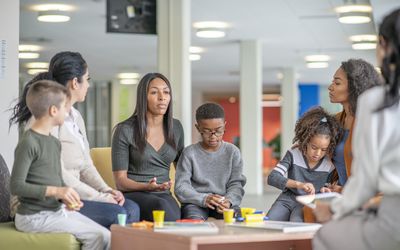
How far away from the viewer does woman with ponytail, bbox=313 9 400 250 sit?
9.75 feet

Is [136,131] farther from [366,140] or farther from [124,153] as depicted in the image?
[366,140]

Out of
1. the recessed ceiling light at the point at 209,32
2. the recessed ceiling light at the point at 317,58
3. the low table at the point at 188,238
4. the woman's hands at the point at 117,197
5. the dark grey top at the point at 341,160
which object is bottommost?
the low table at the point at 188,238

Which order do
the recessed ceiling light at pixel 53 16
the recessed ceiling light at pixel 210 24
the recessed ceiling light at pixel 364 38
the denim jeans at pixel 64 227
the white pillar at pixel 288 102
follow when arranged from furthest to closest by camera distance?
1. the white pillar at pixel 288 102
2. the recessed ceiling light at pixel 364 38
3. the recessed ceiling light at pixel 210 24
4. the recessed ceiling light at pixel 53 16
5. the denim jeans at pixel 64 227

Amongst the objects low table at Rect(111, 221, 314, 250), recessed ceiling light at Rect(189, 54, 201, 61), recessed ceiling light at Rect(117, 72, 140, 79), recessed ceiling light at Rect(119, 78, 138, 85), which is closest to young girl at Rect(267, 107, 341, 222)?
low table at Rect(111, 221, 314, 250)

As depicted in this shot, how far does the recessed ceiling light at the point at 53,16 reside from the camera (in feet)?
37.1

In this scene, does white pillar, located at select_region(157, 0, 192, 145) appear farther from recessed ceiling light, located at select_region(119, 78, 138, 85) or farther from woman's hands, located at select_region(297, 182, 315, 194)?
recessed ceiling light, located at select_region(119, 78, 138, 85)

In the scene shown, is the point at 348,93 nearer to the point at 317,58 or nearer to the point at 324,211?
the point at 324,211

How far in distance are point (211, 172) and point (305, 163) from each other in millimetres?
575

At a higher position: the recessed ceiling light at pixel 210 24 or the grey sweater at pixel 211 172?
the recessed ceiling light at pixel 210 24

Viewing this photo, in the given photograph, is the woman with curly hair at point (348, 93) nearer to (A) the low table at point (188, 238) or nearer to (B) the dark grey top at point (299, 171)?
(B) the dark grey top at point (299, 171)

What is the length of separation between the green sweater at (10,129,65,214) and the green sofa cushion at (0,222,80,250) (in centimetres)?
13

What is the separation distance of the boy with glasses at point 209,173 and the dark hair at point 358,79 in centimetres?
77

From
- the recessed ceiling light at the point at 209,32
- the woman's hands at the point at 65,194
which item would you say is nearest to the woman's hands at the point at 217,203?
the woman's hands at the point at 65,194

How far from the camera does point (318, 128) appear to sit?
16.1 ft
